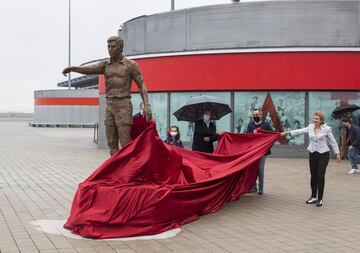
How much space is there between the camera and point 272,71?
1952cm

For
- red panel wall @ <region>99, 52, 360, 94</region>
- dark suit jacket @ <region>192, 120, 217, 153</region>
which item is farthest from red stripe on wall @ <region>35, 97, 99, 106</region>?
dark suit jacket @ <region>192, 120, 217, 153</region>

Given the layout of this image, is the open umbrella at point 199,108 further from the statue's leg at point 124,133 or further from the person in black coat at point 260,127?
the statue's leg at point 124,133

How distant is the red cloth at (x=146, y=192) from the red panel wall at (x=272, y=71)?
33.3ft

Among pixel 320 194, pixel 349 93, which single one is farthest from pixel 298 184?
pixel 349 93

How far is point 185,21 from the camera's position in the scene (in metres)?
20.6

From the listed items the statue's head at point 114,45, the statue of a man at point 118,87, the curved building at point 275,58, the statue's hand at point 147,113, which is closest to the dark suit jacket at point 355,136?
the curved building at point 275,58

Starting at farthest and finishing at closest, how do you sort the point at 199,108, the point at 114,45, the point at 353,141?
the point at 353,141, the point at 199,108, the point at 114,45

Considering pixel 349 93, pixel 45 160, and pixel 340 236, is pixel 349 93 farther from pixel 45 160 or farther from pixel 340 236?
pixel 340 236

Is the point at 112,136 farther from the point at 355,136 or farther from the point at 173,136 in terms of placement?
the point at 355,136

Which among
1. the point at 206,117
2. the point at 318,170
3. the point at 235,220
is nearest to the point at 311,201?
the point at 318,170

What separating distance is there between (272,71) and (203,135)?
9324 millimetres

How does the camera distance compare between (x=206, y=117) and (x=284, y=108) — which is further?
(x=284, y=108)

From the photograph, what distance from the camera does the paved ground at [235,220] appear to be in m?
6.77

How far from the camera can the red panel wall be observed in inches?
758
